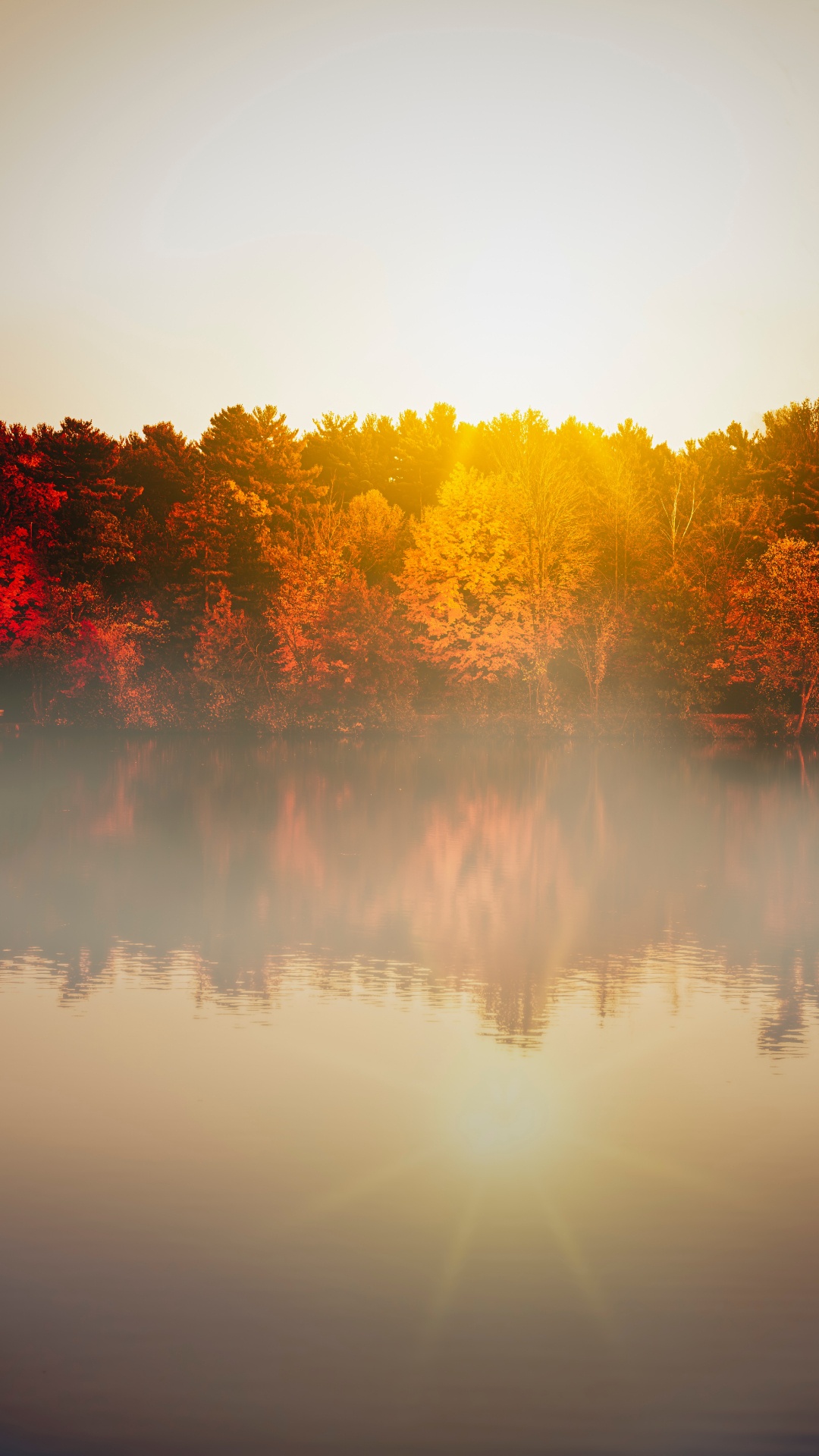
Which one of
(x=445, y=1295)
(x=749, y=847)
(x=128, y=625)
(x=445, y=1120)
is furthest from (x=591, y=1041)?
(x=128, y=625)

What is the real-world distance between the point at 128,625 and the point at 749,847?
48143mm

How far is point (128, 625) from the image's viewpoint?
66.8 meters

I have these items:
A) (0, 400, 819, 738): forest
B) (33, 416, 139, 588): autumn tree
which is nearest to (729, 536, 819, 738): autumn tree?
(0, 400, 819, 738): forest

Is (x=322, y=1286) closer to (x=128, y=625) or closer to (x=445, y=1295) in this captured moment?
(x=445, y=1295)

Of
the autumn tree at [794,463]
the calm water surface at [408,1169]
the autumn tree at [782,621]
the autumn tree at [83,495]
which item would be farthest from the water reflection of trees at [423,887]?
the autumn tree at [794,463]

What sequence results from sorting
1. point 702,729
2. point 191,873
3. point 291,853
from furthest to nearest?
point 702,729 → point 291,853 → point 191,873

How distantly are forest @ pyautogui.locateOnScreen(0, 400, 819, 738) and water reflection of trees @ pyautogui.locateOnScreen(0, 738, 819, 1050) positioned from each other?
2420 cm

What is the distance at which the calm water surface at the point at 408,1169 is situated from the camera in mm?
5289

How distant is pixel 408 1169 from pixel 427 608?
58958 millimetres

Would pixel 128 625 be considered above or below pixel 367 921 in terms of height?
above

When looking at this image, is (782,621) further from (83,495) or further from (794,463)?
(83,495)

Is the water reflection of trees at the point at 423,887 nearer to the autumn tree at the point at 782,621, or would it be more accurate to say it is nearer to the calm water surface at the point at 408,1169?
the calm water surface at the point at 408,1169

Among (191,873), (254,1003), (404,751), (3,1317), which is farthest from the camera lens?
(404,751)

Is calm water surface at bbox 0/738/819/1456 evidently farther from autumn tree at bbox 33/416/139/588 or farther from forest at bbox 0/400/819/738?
autumn tree at bbox 33/416/139/588
